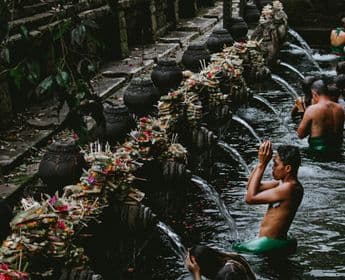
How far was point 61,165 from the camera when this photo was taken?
236 inches

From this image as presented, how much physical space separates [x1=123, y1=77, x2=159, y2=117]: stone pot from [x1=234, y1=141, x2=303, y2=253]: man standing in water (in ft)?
5.80

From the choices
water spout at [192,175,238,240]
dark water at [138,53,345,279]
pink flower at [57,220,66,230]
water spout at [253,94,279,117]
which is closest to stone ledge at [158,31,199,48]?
water spout at [253,94,279,117]

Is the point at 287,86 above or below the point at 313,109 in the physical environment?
below

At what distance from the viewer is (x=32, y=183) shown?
798 centimetres

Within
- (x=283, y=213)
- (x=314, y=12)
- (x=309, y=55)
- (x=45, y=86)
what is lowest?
(x=309, y=55)

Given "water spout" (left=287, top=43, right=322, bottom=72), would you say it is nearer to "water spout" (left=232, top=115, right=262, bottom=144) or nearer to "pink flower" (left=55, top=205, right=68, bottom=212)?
"water spout" (left=232, top=115, right=262, bottom=144)

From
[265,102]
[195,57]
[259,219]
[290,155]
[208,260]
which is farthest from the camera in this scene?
[265,102]

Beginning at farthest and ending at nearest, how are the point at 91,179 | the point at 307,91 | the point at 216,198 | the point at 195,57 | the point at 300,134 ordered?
the point at 307,91 < the point at 195,57 < the point at 300,134 < the point at 216,198 < the point at 91,179

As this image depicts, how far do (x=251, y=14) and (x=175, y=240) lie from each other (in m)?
13.4

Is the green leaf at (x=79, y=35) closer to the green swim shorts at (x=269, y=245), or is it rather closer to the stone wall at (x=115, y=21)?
the green swim shorts at (x=269, y=245)

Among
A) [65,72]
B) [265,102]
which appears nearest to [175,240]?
[65,72]

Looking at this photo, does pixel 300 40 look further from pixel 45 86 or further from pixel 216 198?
pixel 45 86

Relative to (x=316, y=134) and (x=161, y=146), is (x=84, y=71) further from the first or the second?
(x=316, y=134)

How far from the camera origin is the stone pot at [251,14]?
19984 mm
